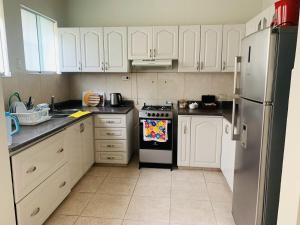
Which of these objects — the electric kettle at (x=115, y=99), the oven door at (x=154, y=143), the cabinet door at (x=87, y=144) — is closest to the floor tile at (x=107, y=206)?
the cabinet door at (x=87, y=144)

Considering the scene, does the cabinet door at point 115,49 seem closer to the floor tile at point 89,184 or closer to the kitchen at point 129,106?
the kitchen at point 129,106

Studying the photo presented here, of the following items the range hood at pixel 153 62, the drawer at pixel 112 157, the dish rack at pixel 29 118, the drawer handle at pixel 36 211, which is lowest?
the drawer at pixel 112 157

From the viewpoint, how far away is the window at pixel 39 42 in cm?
271

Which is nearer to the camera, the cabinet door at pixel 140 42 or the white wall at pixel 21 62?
the white wall at pixel 21 62

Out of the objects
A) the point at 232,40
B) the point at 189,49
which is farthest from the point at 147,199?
the point at 232,40

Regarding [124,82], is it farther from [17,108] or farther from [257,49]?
[257,49]

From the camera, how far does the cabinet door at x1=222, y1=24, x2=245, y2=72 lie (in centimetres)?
301

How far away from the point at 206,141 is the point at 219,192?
2.33 feet

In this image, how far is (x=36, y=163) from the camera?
5.84 ft

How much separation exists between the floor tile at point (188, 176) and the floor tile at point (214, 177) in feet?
0.22

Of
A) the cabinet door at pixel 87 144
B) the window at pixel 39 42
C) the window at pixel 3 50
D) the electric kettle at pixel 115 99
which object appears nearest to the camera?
the window at pixel 3 50

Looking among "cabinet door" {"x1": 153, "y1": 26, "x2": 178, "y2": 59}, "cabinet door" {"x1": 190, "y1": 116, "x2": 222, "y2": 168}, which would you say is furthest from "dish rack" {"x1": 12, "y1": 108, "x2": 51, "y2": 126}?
"cabinet door" {"x1": 190, "y1": 116, "x2": 222, "y2": 168}

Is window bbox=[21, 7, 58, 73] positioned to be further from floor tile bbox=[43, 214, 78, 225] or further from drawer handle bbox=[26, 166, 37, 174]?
floor tile bbox=[43, 214, 78, 225]

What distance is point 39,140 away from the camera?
1.81m
